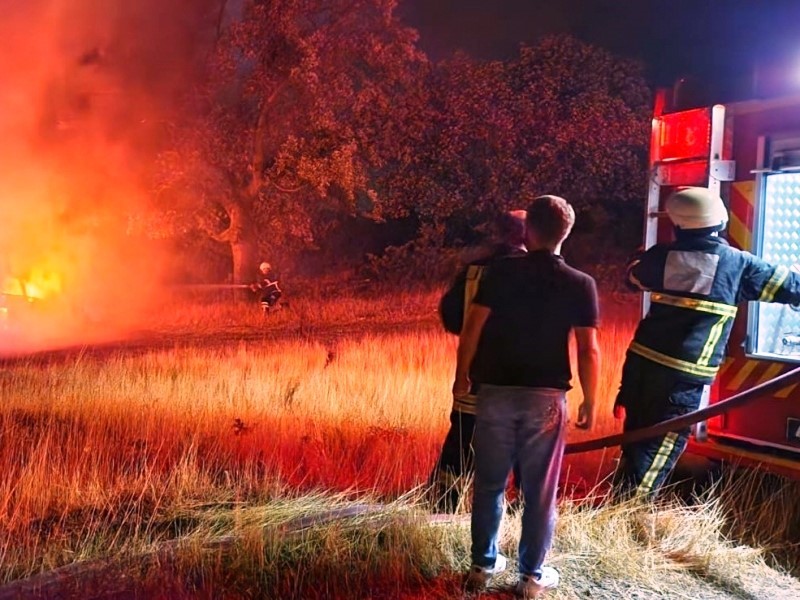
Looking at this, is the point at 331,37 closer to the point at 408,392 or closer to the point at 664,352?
the point at 408,392

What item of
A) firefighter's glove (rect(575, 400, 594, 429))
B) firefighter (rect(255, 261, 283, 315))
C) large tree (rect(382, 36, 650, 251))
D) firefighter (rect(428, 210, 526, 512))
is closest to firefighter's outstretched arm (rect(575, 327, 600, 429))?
firefighter's glove (rect(575, 400, 594, 429))

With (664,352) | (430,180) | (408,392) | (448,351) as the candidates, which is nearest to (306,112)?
(430,180)

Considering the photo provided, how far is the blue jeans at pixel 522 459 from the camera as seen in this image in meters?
2.73

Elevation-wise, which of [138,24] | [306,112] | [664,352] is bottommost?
[664,352]

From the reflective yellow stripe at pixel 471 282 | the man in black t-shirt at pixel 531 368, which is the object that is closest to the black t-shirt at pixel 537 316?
the man in black t-shirt at pixel 531 368

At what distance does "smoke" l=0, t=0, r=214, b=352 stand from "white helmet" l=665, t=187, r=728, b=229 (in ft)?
20.0

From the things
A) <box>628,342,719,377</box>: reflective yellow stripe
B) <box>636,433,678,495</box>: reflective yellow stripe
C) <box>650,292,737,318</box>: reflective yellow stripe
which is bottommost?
<box>636,433,678,495</box>: reflective yellow stripe

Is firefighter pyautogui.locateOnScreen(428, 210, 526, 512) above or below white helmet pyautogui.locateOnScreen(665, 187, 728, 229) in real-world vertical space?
below

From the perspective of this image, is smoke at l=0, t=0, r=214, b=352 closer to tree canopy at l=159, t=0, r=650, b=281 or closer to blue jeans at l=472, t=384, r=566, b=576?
tree canopy at l=159, t=0, r=650, b=281

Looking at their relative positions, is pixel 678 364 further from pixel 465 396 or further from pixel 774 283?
pixel 465 396

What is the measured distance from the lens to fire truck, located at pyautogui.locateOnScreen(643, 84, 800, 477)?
3627 mm

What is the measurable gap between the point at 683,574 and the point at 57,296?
308 inches

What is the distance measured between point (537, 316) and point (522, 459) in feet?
1.72

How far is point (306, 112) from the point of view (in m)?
8.81
